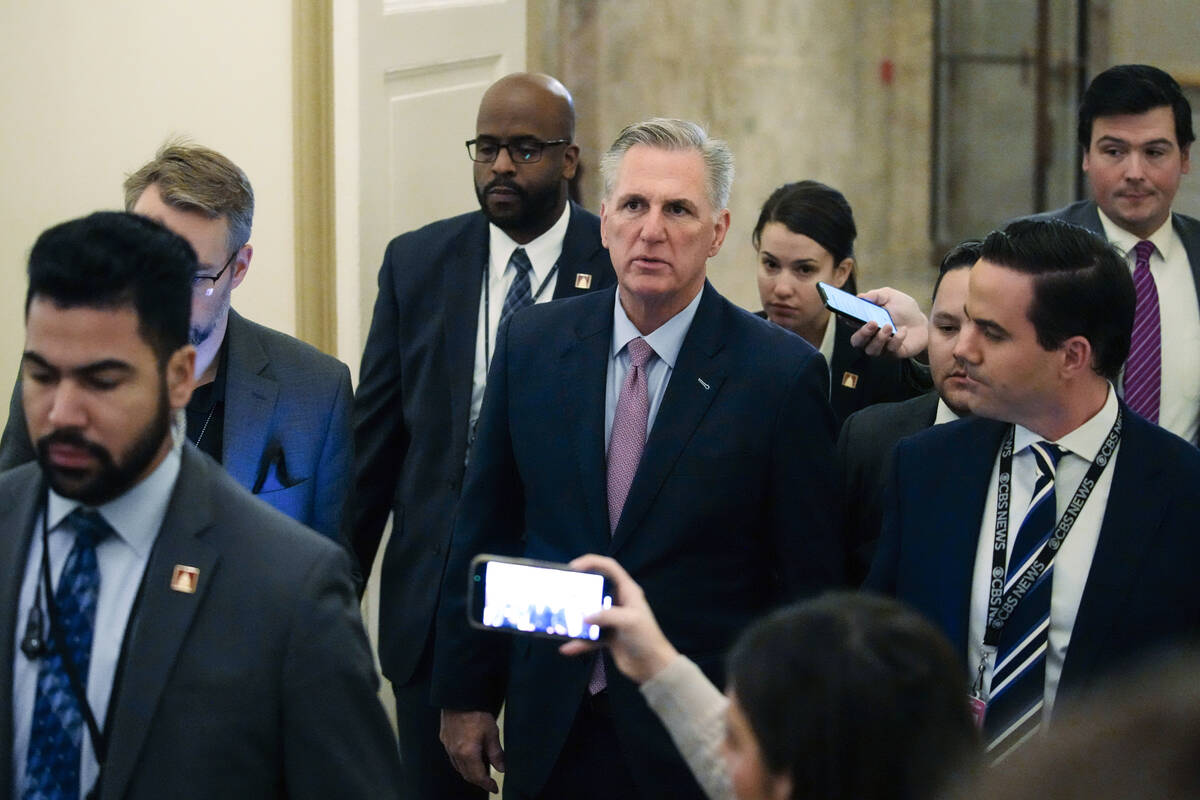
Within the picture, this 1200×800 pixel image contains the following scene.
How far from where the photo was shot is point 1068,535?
245cm

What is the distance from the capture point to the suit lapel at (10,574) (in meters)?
1.92

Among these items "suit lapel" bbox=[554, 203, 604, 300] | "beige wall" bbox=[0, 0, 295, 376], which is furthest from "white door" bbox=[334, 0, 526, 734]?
"suit lapel" bbox=[554, 203, 604, 300]

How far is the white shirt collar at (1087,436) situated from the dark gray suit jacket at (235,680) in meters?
1.12

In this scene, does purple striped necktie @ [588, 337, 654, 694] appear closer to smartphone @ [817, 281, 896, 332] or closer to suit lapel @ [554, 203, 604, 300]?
smartphone @ [817, 281, 896, 332]

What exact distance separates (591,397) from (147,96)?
2.31 metres

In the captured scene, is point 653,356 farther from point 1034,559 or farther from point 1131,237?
point 1131,237

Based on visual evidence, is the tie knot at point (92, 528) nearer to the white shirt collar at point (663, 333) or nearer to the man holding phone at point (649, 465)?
the man holding phone at point (649, 465)

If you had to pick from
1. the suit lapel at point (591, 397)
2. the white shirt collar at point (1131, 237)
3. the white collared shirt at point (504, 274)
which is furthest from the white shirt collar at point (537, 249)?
the white shirt collar at point (1131, 237)

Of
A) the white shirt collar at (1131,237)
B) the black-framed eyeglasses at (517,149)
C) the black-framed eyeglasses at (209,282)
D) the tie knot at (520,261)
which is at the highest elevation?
the black-framed eyeglasses at (517,149)

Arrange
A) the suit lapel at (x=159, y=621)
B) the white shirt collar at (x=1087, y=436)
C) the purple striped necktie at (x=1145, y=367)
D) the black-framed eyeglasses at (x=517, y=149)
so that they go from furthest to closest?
1. the black-framed eyeglasses at (x=517, y=149)
2. the purple striped necktie at (x=1145, y=367)
3. the white shirt collar at (x=1087, y=436)
4. the suit lapel at (x=159, y=621)

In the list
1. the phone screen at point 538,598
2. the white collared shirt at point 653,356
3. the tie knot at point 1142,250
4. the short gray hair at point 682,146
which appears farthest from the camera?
the tie knot at point 1142,250

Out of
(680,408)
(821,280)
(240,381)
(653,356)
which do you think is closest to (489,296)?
(821,280)

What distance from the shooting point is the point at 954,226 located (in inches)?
246

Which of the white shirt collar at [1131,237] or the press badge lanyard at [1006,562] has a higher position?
the white shirt collar at [1131,237]
